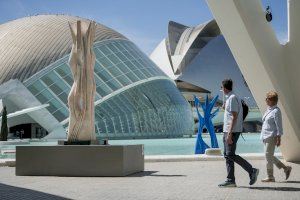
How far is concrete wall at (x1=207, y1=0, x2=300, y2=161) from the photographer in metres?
9.11

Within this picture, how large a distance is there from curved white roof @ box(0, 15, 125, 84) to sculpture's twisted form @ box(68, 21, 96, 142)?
1034 inches

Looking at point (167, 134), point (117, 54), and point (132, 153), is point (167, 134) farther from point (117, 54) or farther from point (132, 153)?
point (132, 153)

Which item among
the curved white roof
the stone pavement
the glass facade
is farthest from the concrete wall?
the curved white roof

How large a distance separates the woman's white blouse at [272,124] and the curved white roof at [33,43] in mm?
30163

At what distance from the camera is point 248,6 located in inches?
369

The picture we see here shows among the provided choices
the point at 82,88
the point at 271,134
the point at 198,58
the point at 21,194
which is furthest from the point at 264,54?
the point at 198,58

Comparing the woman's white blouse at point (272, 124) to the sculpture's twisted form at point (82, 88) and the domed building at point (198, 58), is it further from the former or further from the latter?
the domed building at point (198, 58)

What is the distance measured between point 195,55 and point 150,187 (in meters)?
73.6

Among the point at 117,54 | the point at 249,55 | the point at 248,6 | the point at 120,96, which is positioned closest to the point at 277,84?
the point at 249,55

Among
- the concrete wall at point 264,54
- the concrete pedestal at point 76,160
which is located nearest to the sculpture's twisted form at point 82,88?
the concrete pedestal at point 76,160

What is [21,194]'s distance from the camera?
678 cm

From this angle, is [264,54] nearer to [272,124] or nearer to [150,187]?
[272,124]

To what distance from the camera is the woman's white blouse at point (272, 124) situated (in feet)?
25.8

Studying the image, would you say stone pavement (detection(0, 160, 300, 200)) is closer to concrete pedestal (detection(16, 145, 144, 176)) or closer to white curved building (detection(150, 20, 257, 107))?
concrete pedestal (detection(16, 145, 144, 176))
